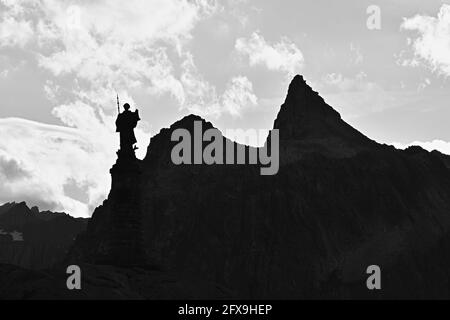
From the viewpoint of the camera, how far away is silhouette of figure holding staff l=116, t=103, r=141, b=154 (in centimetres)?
13050

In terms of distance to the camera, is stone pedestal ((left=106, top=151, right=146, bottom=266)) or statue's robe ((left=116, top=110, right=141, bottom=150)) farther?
statue's robe ((left=116, top=110, right=141, bottom=150))

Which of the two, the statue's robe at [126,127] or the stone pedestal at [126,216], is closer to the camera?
the stone pedestal at [126,216]

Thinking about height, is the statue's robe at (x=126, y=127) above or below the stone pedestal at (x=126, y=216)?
above

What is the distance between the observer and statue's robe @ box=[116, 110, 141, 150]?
130 m

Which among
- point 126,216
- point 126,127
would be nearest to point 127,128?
point 126,127

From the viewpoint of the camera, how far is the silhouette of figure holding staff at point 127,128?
130500 millimetres

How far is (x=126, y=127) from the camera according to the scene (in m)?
131

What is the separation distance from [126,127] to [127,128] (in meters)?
0.23

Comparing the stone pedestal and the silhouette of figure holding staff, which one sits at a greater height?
the silhouette of figure holding staff

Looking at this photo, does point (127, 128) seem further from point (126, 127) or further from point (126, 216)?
point (126, 216)
